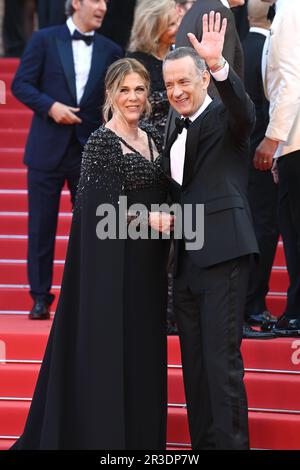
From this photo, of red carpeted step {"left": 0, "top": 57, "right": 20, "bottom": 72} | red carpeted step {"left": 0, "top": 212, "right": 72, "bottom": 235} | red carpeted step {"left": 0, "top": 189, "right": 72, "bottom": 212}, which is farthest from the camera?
red carpeted step {"left": 0, "top": 57, "right": 20, "bottom": 72}

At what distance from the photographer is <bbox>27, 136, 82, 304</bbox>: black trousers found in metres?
6.64

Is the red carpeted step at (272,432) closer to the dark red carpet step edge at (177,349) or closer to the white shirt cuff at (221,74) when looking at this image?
the dark red carpet step edge at (177,349)

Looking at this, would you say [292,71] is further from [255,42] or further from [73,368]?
[73,368]

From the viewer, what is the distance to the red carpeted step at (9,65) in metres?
10.1

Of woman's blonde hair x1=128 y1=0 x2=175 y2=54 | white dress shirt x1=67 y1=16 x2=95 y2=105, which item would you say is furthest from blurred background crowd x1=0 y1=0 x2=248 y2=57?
white dress shirt x1=67 y1=16 x2=95 y2=105

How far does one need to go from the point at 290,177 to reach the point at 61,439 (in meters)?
1.85

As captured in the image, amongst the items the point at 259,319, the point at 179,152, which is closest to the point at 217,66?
the point at 179,152

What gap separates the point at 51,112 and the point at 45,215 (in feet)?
1.99

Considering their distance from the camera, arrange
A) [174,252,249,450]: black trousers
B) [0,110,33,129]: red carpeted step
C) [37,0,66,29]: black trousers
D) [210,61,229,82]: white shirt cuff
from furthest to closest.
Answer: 1. [37,0,66,29]: black trousers
2. [0,110,33,129]: red carpeted step
3. [174,252,249,450]: black trousers
4. [210,61,229,82]: white shirt cuff

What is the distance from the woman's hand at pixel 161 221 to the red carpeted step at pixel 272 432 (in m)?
1.19

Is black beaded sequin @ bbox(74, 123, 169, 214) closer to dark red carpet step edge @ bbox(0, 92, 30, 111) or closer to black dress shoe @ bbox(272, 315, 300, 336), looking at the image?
black dress shoe @ bbox(272, 315, 300, 336)

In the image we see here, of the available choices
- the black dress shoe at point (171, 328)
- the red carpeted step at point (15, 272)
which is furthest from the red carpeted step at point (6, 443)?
the red carpeted step at point (15, 272)

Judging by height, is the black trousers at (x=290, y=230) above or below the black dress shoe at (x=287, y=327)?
above

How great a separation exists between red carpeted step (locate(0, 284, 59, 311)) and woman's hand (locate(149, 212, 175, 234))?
2244mm
